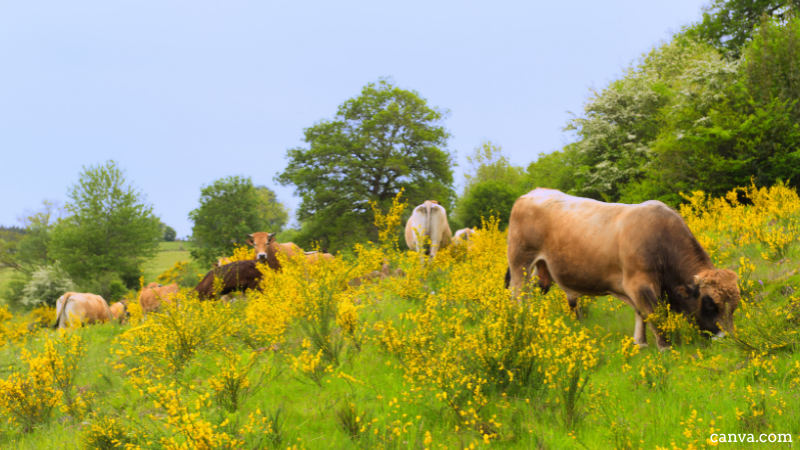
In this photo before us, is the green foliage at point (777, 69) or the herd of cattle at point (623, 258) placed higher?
the green foliage at point (777, 69)

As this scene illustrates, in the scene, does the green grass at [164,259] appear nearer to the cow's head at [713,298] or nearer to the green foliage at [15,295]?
the green foliage at [15,295]

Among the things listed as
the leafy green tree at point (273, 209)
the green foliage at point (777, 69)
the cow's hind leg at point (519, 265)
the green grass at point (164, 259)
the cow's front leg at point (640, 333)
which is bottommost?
the cow's front leg at point (640, 333)

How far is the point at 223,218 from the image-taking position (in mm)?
36219

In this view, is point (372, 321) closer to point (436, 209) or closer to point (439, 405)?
point (439, 405)

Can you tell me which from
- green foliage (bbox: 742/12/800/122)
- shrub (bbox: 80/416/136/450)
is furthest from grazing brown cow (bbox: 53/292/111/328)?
green foliage (bbox: 742/12/800/122)

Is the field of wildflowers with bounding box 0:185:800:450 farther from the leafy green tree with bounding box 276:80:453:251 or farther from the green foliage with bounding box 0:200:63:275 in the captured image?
the green foliage with bounding box 0:200:63:275

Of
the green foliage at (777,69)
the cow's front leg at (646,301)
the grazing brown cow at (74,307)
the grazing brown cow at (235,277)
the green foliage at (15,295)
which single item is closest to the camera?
the cow's front leg at (646,301)

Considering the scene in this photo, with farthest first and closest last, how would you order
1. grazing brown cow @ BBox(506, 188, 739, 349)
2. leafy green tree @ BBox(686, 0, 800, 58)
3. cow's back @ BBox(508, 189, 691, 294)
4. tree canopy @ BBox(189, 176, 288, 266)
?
tree canopy @ BBox(189, 176, 288, 266), leafy green tree @ BBox(686, 0, 800, 58), cow's back @ BBox(508, 189, 691, 294), grazing brown cow @ BBox(506, 188, 739, 349)

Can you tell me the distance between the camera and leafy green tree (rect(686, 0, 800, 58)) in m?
28.1

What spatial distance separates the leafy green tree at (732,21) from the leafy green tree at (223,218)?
120ft

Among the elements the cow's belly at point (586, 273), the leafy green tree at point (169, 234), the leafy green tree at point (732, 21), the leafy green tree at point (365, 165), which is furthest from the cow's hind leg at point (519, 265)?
the leafy green tree at point (169, 234)

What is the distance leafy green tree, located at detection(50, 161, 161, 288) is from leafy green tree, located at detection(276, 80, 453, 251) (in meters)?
17.1

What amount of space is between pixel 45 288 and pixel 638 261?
40.7 meters

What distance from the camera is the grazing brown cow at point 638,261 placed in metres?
4.61
